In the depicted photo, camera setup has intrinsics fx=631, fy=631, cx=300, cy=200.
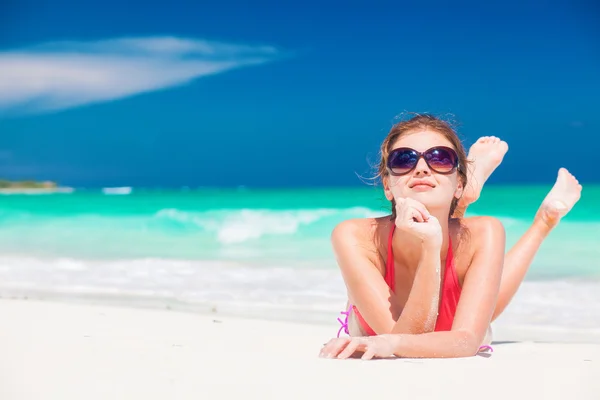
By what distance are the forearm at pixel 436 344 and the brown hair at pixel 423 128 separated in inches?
30.6

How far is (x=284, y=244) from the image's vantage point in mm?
13906

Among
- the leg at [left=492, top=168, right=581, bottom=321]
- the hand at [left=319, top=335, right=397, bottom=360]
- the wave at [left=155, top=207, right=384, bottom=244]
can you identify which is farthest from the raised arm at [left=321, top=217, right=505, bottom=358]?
the wave at [left=155, top=207, right=384, bottom=244]

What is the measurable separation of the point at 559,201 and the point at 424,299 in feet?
6.08

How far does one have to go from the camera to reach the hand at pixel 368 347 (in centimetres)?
301

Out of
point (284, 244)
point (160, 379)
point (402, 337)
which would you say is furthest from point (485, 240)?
point (284, 244)

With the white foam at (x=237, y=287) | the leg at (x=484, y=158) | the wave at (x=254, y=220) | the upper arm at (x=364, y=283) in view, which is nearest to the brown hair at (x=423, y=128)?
the upper arm at (x=364, y=283)

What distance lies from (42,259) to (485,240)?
9277 millimetres

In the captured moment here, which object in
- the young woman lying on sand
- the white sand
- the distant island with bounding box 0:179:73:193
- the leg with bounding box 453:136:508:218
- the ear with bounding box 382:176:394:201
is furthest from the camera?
the distant island with bounding box 0:179:73:193

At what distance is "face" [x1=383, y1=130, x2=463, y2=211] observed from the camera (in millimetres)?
3203

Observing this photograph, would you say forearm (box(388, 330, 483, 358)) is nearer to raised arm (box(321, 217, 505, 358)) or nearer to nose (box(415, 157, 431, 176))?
raised arm (box(321, 217, 505, 358))

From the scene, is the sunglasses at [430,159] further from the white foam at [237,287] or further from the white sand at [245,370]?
the white foam at [237,287]

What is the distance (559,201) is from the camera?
4430mm

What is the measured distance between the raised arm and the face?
0.36m

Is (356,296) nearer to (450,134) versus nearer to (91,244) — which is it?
(450,134)
